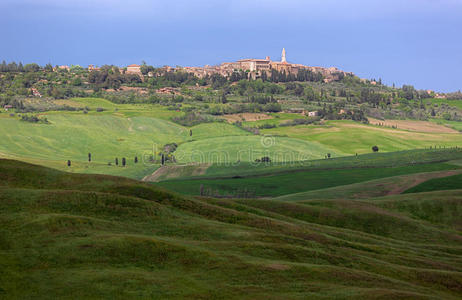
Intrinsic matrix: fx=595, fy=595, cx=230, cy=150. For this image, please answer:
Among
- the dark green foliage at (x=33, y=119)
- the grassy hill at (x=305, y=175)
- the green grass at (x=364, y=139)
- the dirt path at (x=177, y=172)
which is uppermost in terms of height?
the dark green foliage at (x=33, y=119)

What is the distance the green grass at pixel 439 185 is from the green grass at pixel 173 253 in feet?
97.5

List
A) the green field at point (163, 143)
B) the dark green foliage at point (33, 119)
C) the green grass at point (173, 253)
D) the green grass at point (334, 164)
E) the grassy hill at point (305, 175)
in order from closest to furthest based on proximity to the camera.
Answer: the green grass at point (173, 253) → the grassy hill at point (305, 175) → the green grass at point (334, 164) → the green field at point (163, 143) → the dark green foliage at point (33, 119)

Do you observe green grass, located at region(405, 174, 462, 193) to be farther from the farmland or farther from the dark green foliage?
the dark green foliage

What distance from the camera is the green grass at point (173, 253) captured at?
28.1 metres

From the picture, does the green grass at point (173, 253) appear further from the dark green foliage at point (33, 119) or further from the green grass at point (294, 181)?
the dark green foliage at point (33, 119)

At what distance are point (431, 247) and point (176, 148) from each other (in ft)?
399

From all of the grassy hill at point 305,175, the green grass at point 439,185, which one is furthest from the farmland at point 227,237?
the grassy hill at point 305,175

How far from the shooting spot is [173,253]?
109 ft

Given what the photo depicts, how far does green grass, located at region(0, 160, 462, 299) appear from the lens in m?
28.1

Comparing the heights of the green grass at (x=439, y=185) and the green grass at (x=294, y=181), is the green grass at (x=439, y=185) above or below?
above

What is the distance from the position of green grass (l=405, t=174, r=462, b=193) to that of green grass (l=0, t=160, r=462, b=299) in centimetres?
2973

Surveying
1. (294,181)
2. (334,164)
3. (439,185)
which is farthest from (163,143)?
(439,185)

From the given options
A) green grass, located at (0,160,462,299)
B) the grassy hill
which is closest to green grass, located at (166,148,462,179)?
the grassy hill

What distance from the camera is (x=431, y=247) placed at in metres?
54.0
